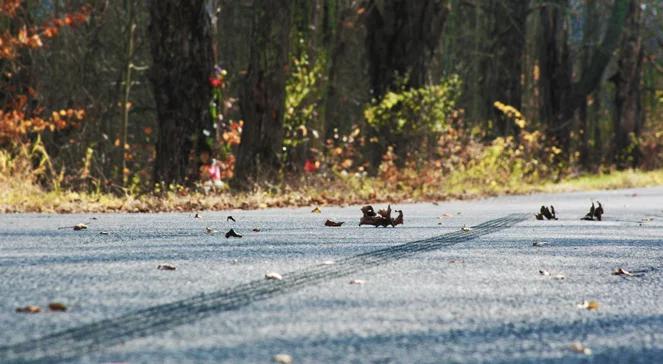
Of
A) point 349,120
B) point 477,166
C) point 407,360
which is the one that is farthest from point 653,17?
point 407,360

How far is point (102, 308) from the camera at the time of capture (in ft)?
15.5

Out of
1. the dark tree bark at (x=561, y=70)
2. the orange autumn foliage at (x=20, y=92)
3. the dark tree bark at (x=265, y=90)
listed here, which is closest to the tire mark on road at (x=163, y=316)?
the dark tree bark at (x=265, y=90)

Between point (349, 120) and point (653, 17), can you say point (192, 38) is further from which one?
point (653, 17)

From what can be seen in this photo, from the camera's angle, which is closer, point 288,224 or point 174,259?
point 174,259

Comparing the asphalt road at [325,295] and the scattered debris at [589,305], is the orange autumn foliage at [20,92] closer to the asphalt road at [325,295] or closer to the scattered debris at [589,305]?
the asphalt road at [325,295]

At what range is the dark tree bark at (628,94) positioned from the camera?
112 feet

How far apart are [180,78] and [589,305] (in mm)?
10859

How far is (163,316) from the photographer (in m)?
4.52

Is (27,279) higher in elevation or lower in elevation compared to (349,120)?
lower

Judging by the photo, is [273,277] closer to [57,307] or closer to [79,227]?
[57,307]

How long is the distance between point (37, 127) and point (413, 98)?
245 inches

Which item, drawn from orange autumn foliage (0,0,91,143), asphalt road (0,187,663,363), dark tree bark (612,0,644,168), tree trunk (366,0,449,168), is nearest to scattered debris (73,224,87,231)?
asphalt road (0,187,663,363)

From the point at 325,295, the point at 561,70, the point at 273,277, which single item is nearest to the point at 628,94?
the point at 561,70

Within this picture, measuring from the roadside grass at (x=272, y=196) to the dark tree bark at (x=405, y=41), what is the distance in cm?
250
